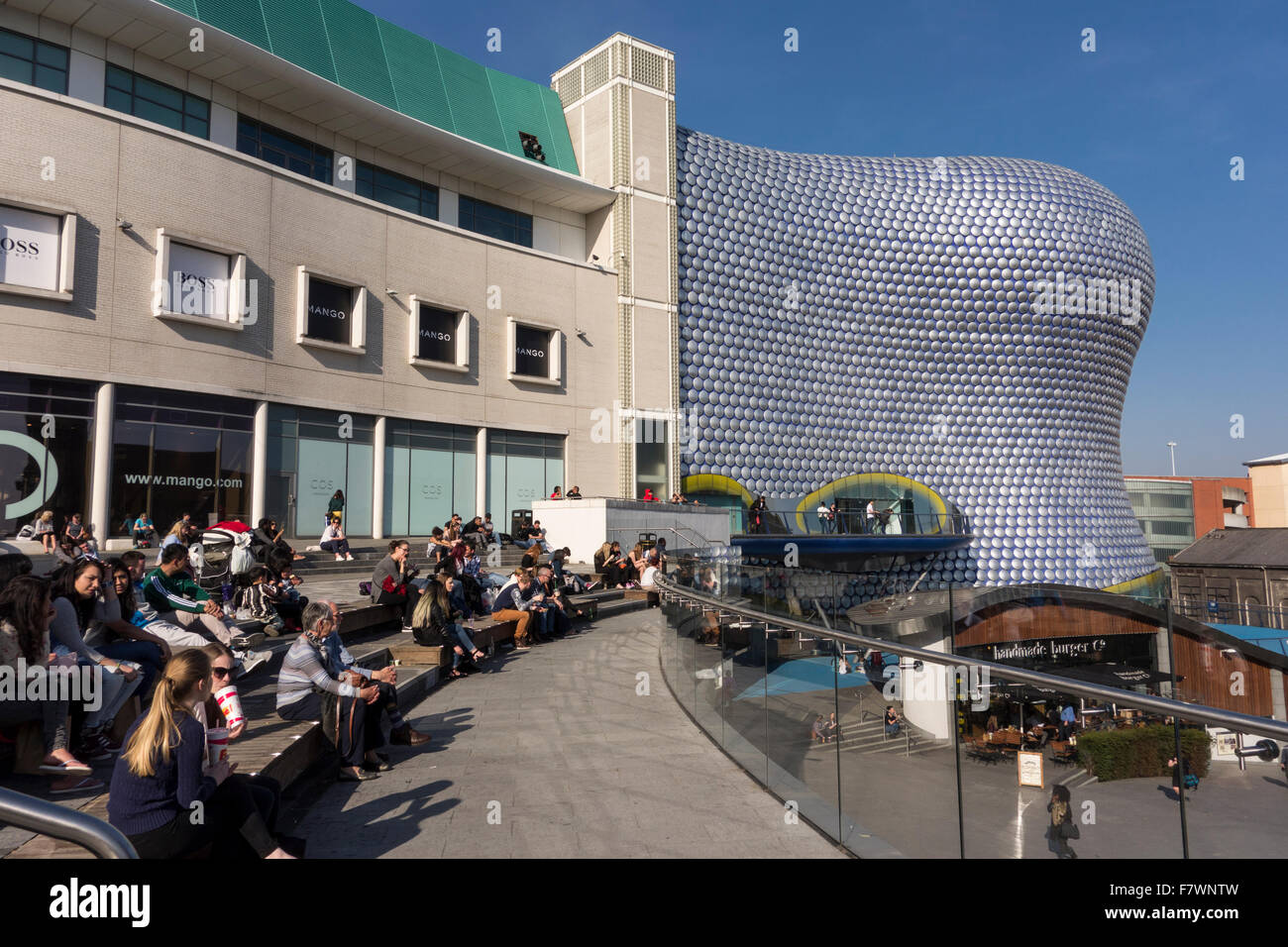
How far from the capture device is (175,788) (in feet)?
12.3

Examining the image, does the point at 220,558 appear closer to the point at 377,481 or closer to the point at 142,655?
the point at 142,655

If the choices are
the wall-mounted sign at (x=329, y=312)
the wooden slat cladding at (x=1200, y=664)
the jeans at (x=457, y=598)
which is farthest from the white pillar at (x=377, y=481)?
the wooden slat cladding at (x=1200, y=664)

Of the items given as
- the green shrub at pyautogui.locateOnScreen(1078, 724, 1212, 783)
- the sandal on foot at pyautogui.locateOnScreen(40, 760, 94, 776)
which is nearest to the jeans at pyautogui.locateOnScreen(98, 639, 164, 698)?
the sandal on foot at pyautogui.locateOnScreen(40, 760, 94, 776)

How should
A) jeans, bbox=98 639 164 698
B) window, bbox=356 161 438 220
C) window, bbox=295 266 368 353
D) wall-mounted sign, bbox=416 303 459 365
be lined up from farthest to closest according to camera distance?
1. window, bbox=356 161 438 220
2. wall-mounted sign, bbox=416 303 459 365
3. window, bbox=295 266 368 353
4. jeans, bbox=98 639 164 698

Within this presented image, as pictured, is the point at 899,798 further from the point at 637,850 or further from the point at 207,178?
the point at 207,178

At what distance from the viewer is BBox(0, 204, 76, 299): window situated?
17062mm

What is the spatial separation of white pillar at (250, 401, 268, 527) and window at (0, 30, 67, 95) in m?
8.20

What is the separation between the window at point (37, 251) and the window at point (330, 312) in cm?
532

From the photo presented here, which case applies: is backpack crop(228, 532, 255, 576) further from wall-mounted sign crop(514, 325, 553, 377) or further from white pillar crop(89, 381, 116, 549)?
wall-mounted sign crop(514, 325, 553, 377)

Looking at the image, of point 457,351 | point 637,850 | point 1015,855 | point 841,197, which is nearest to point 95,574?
point 637,850

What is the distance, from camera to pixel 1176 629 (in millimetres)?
3988
